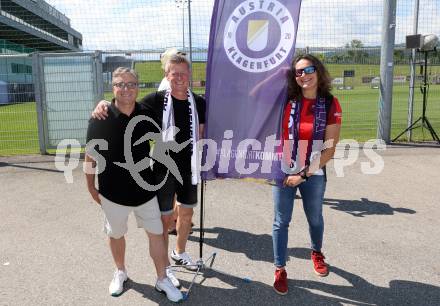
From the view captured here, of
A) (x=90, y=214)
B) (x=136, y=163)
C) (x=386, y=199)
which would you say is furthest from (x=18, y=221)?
(x=386, y=199)

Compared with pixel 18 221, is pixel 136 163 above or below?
above

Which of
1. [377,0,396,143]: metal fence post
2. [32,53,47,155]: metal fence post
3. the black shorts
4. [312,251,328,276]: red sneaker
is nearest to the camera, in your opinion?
the black shorts

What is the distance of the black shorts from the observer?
143 inches

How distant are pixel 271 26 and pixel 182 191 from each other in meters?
1.62

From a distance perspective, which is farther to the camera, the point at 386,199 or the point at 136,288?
the point at 386,199

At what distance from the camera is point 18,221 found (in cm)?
543

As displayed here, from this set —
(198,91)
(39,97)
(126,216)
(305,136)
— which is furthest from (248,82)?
(198,91)

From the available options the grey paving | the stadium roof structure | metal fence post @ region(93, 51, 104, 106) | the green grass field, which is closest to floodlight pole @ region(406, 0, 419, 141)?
the green grass field

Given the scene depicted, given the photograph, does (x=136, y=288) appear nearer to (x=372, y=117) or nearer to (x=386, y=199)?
(x=386, y=199)

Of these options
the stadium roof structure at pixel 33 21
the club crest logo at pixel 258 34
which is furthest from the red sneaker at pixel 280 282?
the stadium roof structure at pixel 33 21

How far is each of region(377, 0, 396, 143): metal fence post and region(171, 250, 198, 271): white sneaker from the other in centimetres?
748

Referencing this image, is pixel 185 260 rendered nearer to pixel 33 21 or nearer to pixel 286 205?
pixel 286 205

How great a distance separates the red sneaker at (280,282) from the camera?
11.6 feet

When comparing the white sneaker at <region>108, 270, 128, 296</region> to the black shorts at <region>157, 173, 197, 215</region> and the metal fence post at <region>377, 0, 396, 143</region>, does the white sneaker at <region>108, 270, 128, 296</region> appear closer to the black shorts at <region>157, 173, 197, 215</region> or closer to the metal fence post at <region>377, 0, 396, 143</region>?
the black shorts at <region>157, 173, 197, 215</region>
